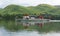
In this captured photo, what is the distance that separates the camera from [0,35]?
4.50m

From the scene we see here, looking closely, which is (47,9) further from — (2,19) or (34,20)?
(2,19)

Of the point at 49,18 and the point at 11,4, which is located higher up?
the point at 11,4

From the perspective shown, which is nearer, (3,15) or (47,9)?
(3,15)

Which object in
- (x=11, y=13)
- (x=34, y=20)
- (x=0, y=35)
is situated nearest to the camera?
(x=0, y=35)

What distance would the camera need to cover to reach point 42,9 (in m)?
8.80

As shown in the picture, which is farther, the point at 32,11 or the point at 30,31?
the point at 32,11

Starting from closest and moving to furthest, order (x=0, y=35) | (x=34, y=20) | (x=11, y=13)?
(x=0, y=35) → (x=34, y=20) → (x=11, y=13)

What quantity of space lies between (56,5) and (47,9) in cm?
82

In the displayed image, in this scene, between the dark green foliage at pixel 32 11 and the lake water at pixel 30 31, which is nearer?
the lake water at pixel 30 31

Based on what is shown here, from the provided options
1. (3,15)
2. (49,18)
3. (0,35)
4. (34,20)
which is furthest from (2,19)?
(0,35)

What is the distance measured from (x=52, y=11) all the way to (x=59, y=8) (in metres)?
0.49

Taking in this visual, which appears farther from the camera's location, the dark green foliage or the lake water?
the dark green foliage

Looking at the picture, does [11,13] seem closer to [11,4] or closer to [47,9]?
[11,4]

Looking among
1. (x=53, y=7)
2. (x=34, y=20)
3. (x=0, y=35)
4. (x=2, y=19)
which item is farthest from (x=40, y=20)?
(x=0, y=35)
